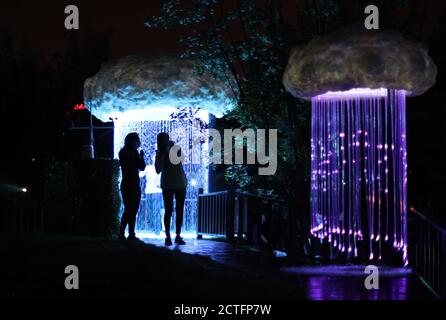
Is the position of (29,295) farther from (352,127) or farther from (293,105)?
(293,105)

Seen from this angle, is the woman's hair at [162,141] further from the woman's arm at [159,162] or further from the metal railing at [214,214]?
the metal railing at [214,214]

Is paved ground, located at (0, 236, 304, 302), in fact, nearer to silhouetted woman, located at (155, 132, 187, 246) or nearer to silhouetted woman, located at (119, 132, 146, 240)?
silhouetted woman, located at (119, 132, 146, 240)

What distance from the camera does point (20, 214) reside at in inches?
567

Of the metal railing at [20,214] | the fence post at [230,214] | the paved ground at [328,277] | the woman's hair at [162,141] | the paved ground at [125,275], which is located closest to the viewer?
the paved ground at [125,275]

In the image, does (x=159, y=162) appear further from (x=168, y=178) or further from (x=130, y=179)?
(x=130, y=179)

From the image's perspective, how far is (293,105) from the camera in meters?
13.5

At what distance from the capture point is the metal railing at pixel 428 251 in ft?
28.1

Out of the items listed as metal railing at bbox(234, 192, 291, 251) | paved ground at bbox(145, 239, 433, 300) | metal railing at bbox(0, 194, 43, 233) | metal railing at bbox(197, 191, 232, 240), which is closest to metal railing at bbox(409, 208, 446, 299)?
paved ground at bbox(145, 239, 433, 300)

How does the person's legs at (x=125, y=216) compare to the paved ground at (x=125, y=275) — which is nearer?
the paved ground at (x=125, y=275)

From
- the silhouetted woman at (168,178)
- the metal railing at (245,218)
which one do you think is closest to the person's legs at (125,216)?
the silhouetted woman at (168,178)

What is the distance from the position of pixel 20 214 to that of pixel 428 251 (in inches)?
298

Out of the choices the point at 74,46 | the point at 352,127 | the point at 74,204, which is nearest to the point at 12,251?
the point at 74,204

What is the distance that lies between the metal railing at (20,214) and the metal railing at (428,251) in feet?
21.7

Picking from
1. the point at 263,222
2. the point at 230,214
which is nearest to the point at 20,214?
the point at 230,214
